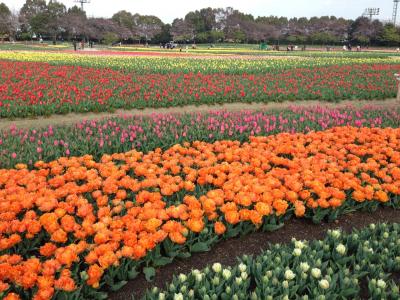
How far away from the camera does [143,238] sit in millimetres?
2961

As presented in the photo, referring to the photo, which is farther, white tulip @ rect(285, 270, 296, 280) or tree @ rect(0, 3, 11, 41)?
tree @ rect(0, 3, 11, 41)

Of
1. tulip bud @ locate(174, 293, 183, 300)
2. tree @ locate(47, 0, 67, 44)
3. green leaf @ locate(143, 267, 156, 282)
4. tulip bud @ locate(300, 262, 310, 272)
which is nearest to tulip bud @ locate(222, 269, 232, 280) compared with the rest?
tulip bud @ locate(174, 293, 183, 300)

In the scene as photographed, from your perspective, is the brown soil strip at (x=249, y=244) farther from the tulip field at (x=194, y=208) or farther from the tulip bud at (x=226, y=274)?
the tulip bud at (x=226, y=274)

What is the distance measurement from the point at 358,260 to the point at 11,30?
78.9 meters

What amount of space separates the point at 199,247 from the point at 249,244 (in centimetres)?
56

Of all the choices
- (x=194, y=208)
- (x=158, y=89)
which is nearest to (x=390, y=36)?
(x=158, y=89)

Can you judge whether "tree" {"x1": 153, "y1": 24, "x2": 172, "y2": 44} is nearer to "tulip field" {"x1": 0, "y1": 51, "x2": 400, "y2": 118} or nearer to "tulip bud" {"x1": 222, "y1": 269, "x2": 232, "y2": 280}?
"tulip field" {"x1": 0, "y1": 51, "x2": 400, "y2": 118}

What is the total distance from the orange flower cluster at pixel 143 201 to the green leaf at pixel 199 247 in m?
0.19

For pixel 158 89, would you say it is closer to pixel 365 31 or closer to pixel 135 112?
pixel 135 112

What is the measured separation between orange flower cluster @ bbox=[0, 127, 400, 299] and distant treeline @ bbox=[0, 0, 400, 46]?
62949 millimetres

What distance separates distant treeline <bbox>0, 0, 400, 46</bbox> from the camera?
234ft

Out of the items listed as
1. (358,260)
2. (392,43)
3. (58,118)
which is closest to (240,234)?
(358,260)

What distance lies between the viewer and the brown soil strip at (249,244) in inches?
125

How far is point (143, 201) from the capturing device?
3.76m
